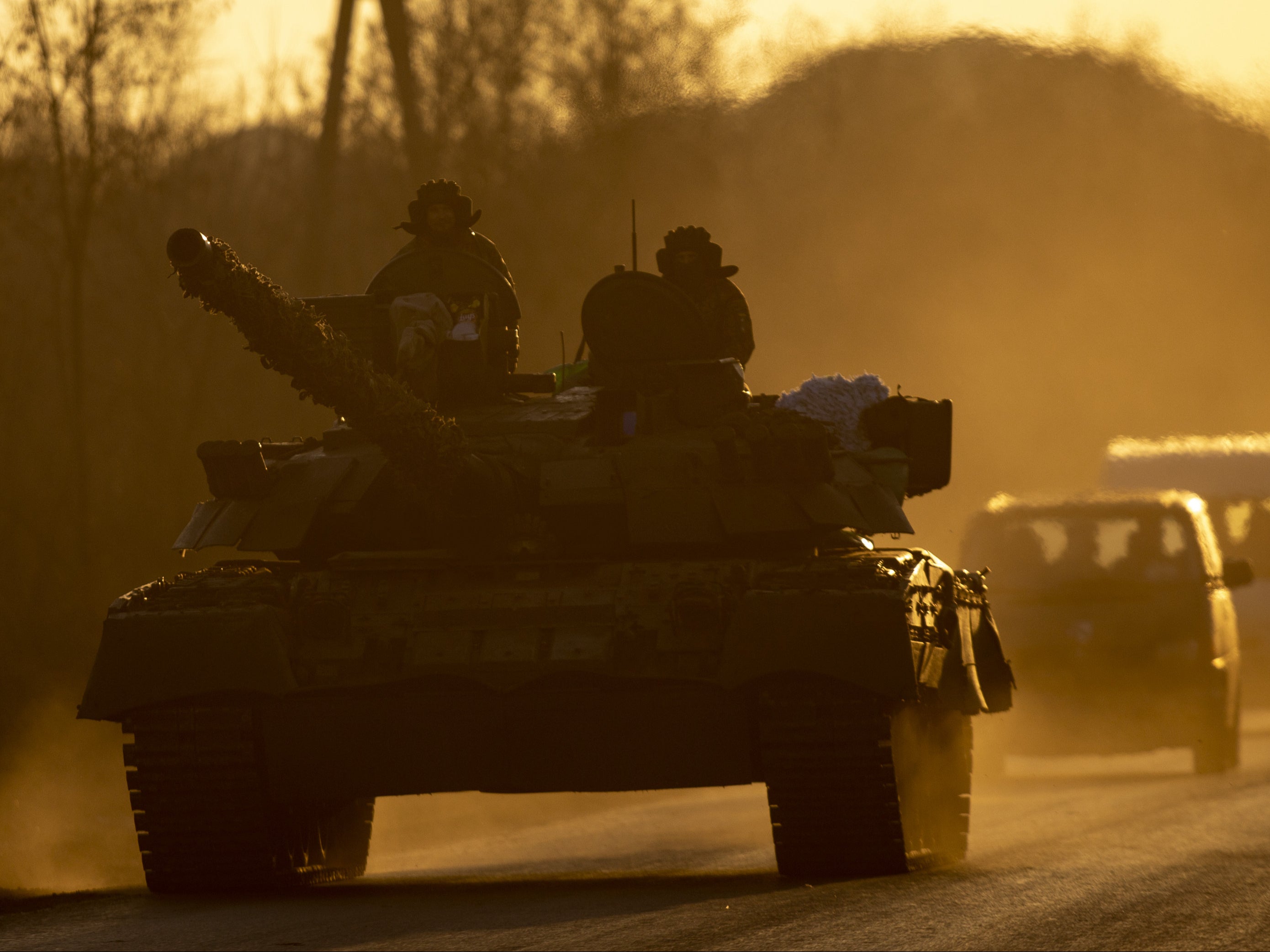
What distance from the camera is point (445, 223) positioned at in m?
11.7

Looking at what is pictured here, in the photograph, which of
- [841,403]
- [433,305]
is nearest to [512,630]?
[433,305]

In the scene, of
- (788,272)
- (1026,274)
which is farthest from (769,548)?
(1026,274)

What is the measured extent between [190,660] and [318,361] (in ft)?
4.48

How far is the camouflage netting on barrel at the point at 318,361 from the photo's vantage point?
852 centimetres

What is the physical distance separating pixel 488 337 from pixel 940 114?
37.3 metres

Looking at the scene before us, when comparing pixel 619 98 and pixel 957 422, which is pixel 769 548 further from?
pixel 957 422

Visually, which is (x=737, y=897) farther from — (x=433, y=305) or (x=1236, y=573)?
(x=1236, y=573)

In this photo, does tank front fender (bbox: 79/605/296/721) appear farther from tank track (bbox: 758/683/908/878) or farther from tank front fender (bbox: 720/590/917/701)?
tank track (bbox: 758/683/908/878)

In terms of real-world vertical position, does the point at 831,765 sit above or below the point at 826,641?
below

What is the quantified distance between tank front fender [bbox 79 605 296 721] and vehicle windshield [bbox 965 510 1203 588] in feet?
24.9

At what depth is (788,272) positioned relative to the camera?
130 ft

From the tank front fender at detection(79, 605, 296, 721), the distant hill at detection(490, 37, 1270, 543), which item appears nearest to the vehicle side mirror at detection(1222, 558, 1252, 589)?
the tank front fender at detection(79, 605, 296, 721)

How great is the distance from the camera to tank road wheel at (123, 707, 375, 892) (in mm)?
9578

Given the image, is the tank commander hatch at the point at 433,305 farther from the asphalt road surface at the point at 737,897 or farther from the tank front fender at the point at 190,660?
the asphalt road surface at the point at 737,897
